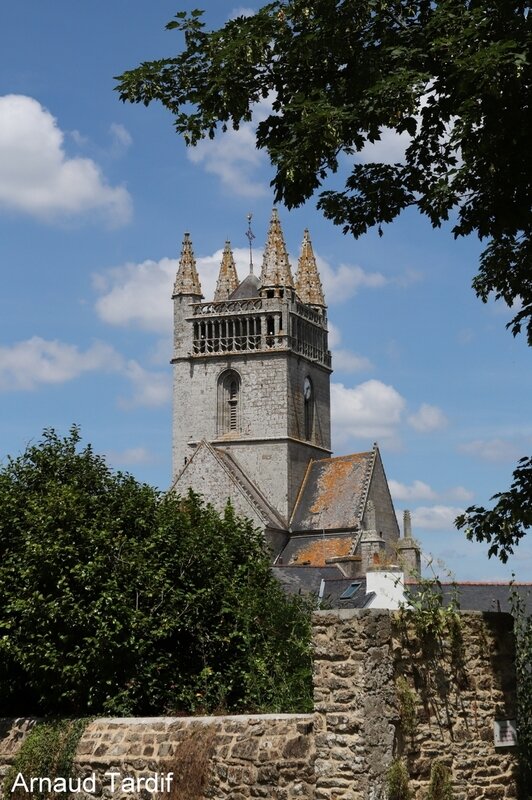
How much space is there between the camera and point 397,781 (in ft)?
32.8

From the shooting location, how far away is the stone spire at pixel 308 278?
237 feet

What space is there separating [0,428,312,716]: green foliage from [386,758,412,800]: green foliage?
3726 millimetres

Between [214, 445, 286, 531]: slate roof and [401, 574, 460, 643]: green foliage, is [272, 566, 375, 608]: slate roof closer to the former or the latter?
[214, 445, 286, 531]: slate roof

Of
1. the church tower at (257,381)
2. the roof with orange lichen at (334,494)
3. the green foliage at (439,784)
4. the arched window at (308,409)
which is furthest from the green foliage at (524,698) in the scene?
the arched window at (308,409)

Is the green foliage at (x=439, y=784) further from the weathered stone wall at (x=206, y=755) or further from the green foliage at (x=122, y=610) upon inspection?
the green foliage at (x=122, y=610)

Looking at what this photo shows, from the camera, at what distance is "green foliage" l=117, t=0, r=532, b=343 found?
1200cm

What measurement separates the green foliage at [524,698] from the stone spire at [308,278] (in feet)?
197

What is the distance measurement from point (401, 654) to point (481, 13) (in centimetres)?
674

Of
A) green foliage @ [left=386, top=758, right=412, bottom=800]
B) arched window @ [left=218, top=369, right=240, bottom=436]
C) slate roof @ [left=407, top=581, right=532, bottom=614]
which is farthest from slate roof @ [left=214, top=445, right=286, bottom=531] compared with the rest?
green foliage @ [left=386, top=758, right=412, bottom=800]

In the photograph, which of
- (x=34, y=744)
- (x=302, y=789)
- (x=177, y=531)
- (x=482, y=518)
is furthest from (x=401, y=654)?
(x=177, y=531)

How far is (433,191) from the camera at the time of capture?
1302cm

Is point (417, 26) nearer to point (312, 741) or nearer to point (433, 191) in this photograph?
point (433, 191)

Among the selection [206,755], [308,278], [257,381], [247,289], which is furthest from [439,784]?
[308,278]

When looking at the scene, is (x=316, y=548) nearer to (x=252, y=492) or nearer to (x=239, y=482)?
(x=252, y=492)
